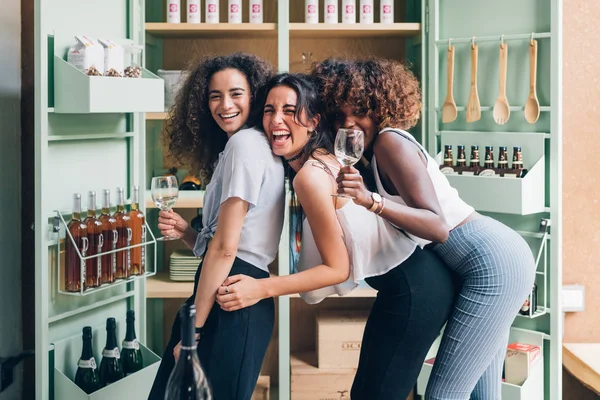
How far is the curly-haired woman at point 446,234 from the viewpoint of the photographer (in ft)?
5.96

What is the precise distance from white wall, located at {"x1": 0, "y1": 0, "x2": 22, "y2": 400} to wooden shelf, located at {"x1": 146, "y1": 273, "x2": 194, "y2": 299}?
20.0 inches

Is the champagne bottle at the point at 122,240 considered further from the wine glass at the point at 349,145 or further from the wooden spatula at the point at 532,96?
the wooden spatula at the point at 532,96

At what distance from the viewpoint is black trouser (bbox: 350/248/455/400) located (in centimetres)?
183

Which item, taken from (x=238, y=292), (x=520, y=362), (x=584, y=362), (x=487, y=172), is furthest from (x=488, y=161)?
(x=238, y=292)

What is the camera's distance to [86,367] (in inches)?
101

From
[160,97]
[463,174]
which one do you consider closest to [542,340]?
[463,174]

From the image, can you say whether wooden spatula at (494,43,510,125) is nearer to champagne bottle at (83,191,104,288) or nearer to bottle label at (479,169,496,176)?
bottle label at (479,169,496,176)

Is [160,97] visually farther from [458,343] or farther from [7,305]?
[458,343]

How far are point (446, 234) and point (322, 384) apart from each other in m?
1.53

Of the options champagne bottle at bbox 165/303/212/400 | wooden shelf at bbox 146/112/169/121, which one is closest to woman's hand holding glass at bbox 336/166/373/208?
champagne bottle at bbox 165/303/212/400

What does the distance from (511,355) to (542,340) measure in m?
0.16

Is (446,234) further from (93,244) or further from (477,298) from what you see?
(93,244)

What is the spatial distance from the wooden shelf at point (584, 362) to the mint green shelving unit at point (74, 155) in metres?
1.57

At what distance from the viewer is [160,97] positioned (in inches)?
106
